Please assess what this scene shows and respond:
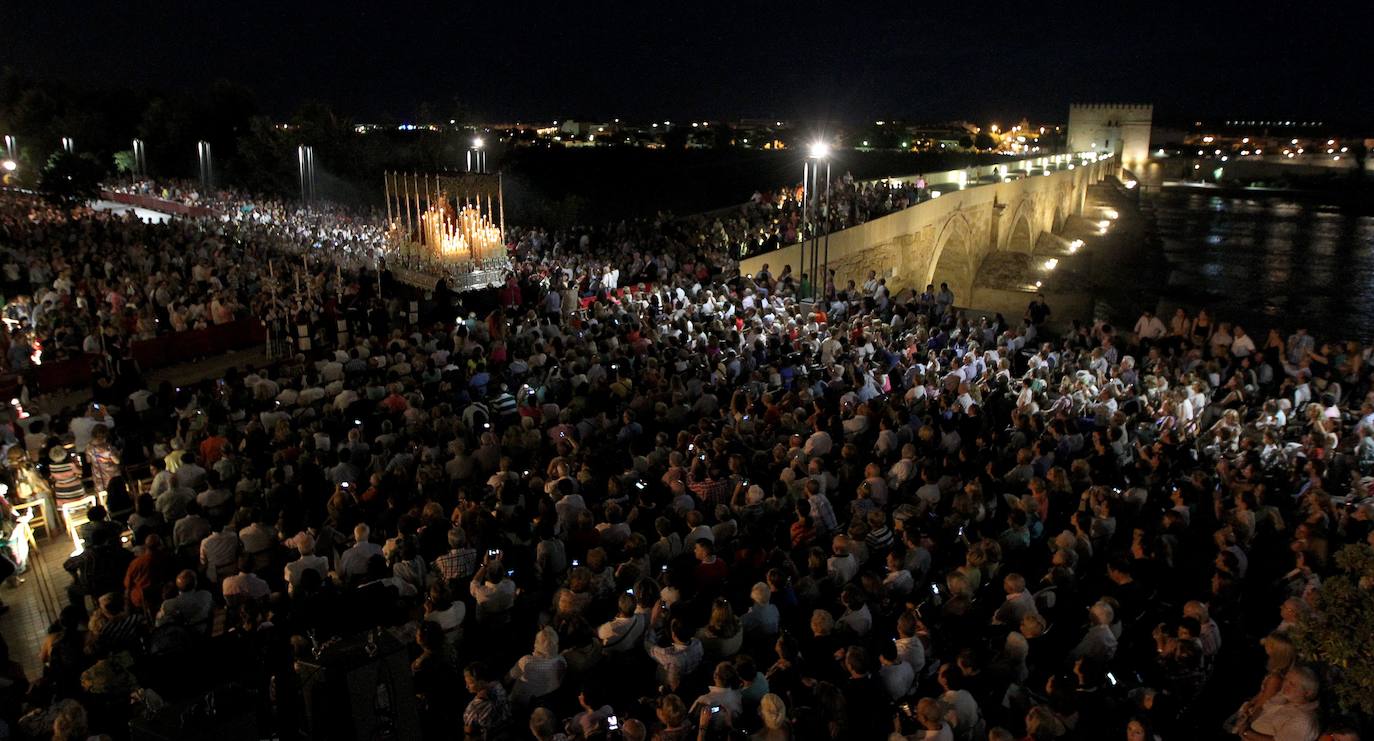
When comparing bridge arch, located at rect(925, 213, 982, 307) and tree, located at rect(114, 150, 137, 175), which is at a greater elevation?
tree, located at rect(114, 150, 137, 175)

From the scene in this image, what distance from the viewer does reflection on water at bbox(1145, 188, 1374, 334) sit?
37.6m

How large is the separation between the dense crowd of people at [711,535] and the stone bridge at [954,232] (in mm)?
9276

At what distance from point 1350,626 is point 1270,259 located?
55.5 m

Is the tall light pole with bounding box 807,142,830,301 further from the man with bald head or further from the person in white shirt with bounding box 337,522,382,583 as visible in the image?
the man with bald head

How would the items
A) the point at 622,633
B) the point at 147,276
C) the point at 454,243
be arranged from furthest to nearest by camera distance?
1. the point at 454,243
2. the point at 147,276
3. the point at 622,633

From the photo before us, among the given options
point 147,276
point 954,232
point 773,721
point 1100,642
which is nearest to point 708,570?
point 773,721

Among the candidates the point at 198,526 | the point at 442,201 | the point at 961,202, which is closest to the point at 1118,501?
the point at 198,526

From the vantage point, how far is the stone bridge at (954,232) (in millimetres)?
21125

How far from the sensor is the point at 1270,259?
162 ft

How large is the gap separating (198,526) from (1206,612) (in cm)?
650

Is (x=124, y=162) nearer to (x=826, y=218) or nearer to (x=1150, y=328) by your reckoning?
(x=826, y=218)

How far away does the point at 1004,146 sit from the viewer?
9938 cm

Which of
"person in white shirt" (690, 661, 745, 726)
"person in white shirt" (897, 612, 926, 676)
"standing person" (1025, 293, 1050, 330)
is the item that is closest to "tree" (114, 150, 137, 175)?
"standing person" (1025, 293, 1050, 330)

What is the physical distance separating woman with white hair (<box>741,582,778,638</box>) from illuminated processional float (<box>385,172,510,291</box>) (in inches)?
469
